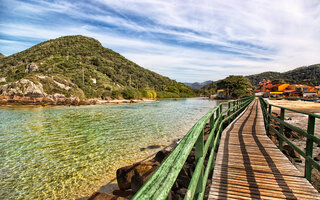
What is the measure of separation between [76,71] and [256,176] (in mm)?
93130

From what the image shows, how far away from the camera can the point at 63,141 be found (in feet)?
37.3

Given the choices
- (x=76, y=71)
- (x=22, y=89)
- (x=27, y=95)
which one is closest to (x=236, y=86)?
(x=76, y=71)

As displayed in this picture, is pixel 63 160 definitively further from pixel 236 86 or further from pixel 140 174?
pixel 236 86

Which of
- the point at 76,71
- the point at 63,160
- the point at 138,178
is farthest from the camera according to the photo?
the point at 76,71

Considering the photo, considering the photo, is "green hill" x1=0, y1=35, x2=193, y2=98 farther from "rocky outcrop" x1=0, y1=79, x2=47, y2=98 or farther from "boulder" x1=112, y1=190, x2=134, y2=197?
"boulder" x1=112, y1=190, x2=134, y2=197

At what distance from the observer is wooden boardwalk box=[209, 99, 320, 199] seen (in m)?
3.18

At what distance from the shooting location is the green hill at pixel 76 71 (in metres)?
62.0

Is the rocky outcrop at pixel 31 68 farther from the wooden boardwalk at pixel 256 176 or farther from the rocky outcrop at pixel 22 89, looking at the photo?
the wooden boardwalk at pixel 256 176

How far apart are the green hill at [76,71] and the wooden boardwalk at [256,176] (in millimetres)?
60945

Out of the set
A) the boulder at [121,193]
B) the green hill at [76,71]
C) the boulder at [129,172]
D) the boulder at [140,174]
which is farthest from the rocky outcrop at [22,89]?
the boulder at [140,174]

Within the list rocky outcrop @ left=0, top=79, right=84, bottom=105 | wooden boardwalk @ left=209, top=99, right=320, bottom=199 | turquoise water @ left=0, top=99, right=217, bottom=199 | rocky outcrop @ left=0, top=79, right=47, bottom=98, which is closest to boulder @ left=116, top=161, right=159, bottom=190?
turquoise water @ left=0, top=99, right=217, bottom=199

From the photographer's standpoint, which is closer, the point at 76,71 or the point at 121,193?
the point at 121,193

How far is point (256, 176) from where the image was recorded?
12.5ft

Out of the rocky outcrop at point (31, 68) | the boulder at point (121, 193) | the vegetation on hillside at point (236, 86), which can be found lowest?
the boulder at point (121, 193)
